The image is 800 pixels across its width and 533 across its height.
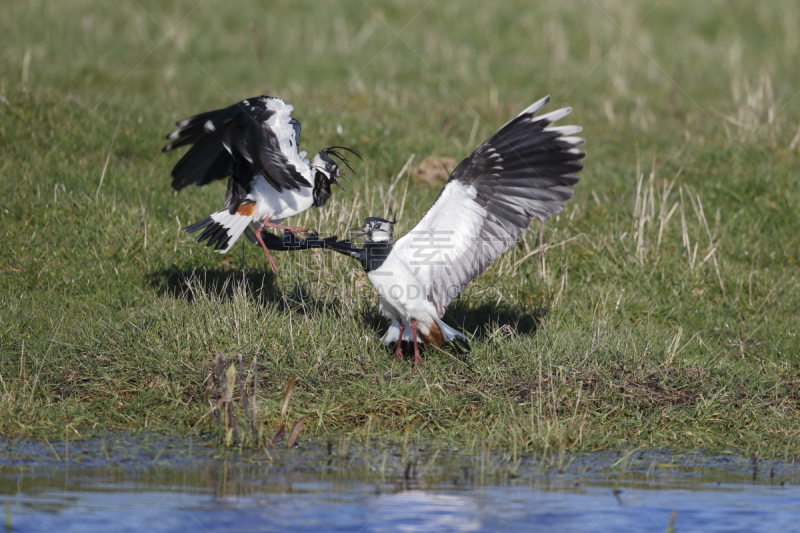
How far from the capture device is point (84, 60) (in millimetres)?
12219

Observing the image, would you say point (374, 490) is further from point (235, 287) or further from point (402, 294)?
point (235, 287)

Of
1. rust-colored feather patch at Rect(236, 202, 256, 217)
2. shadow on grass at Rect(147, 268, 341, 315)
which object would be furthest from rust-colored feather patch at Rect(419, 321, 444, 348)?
rust-colored feather patch at Rect(236, 202, 256, 217)

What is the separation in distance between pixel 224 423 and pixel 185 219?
3.15 m

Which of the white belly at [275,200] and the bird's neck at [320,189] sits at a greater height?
the bird's neck at [320,189]

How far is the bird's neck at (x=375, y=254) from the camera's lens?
5.45 metres

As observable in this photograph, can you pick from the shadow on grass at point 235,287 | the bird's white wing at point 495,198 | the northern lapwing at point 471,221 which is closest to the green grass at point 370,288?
the shadow on grass at point 235,287

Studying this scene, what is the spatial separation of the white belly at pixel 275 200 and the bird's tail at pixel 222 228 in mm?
118

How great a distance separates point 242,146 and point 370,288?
1.60 metres

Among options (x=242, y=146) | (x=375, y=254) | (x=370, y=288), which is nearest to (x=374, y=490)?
(x=375, y=254)

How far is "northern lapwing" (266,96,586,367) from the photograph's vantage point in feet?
17.3

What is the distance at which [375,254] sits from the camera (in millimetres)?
5465

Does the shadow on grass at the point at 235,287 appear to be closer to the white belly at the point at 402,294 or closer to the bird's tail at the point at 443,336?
the bird's tail at the point at 443,336

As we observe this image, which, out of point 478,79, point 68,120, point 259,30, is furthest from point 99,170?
point 259,30

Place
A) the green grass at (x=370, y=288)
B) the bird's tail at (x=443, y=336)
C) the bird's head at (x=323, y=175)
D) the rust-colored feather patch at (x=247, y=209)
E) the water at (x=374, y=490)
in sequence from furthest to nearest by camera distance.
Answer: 1. the bird's head at (x=323, y=175)
2. the rust-colored feather patch at (x=247, y=209)
3. the bird's tail at (x=443, y=336)
4. the green grass at (x=370, y=288)
5. the water at (x=374, y=490)
